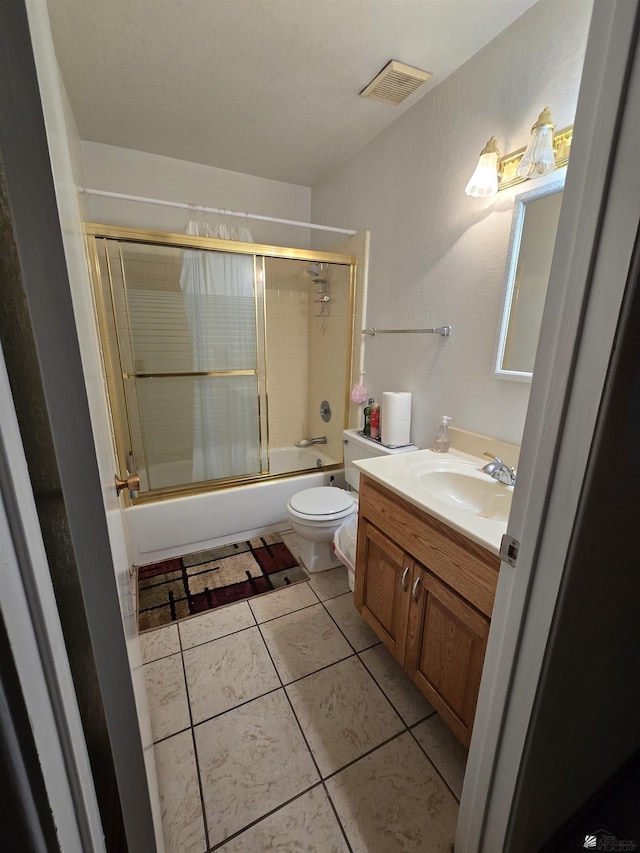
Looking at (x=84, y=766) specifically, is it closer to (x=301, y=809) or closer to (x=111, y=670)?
(x=111, y=670)

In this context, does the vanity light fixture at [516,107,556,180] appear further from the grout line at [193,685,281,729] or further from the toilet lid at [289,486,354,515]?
the grout line at [193,685,281,729]

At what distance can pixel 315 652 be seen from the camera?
1546 mm

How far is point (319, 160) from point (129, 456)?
234 centimetres

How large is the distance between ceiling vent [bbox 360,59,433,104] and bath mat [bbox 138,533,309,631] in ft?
8.30

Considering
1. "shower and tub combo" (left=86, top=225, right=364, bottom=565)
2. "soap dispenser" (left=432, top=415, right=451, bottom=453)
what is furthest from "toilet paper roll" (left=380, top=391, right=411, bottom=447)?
"shower and tub combo" (left=86, top=225, right=364, bottom=565)

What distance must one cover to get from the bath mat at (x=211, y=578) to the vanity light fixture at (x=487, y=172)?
2.07 metres

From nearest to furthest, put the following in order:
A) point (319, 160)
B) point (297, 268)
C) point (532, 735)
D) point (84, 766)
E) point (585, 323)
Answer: point (84, 766), point (585, 323), point (532, 735), point (319, 160), point (297, 268)

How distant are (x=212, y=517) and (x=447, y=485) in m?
1.52

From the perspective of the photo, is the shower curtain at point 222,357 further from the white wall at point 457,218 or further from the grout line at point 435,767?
the grout line at point 435,767

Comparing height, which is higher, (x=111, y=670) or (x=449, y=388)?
(x=449, y=388)

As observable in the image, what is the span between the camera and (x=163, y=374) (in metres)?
2.32

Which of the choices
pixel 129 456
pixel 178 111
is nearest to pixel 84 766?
pixel 129 456

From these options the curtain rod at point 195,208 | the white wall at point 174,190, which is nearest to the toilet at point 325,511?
the curtain rod at point 195,208

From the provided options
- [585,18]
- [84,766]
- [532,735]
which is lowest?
[532,735]
